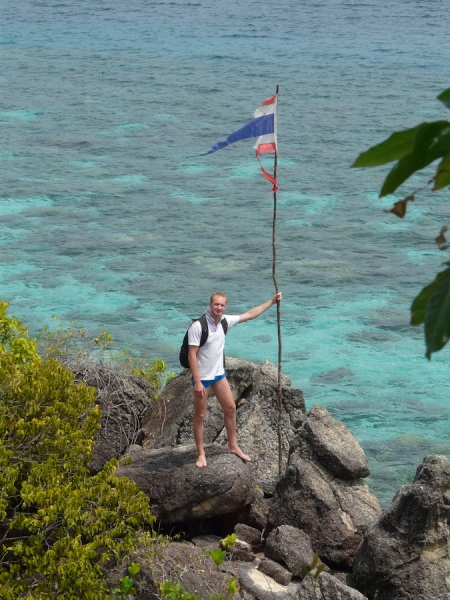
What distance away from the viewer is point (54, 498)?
27.9 feet

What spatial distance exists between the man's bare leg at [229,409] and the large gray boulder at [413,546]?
2.07 m

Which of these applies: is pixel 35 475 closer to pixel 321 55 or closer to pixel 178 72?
pixel 178 72

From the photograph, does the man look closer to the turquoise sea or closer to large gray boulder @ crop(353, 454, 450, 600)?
large gray boulder @ crop(353, 454, 450, 600)

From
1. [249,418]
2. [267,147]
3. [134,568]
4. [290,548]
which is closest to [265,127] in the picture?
[267,147]

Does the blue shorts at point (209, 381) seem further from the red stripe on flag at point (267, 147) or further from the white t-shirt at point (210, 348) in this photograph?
the red stripe on flag at point (267, 147)

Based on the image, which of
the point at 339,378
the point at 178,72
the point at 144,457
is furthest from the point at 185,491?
the point at 178,72

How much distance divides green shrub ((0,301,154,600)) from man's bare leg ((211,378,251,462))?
1561 millimetres

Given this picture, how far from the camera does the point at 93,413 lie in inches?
377

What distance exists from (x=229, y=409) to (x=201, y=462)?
717 millimetres

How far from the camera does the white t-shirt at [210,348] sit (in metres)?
10.0

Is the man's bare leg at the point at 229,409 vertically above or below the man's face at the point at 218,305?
below

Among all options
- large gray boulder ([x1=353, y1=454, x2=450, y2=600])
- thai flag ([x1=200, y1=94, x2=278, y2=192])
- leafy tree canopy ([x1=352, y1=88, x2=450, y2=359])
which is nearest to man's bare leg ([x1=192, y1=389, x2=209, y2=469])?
large gray boulder ([x1=353, y1=454, x2=450, y2=600])

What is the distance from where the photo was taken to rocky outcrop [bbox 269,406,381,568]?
1009 centimetres

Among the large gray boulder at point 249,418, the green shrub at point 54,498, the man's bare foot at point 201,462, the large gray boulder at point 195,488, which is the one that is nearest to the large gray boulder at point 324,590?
the green shrub at point 54,498
